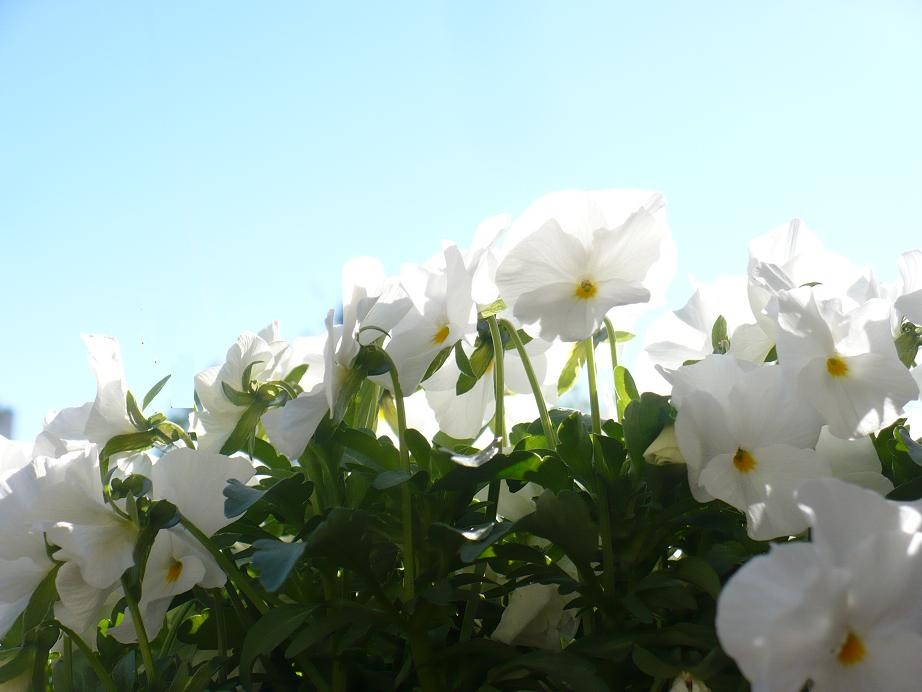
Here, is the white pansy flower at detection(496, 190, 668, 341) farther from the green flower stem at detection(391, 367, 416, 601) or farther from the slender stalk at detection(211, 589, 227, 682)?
the slender stalk at detection(211, 589, 227, 682)

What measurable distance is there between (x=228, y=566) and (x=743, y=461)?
285 millimetres

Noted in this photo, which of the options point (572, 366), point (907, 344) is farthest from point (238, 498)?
point (907, 344)

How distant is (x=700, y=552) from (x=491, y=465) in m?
0.14

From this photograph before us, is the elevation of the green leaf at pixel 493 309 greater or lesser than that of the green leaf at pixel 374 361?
lesser

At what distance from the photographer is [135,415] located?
0.59 metres

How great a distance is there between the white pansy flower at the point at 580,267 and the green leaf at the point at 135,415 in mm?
254

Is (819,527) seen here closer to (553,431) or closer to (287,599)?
(553,431)

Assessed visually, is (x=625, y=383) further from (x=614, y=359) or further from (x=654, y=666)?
(x=654, y=666)

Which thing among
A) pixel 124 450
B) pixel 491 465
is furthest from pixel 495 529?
pixel 124 450

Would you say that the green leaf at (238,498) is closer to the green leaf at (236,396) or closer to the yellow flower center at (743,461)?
the green leaf at (236,396)

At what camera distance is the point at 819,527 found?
356 millimetres

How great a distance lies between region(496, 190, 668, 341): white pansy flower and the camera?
521 mm

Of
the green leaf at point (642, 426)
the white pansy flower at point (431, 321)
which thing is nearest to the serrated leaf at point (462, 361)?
the white pansy flower at point (431, 321)

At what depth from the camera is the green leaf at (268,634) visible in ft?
1.54
